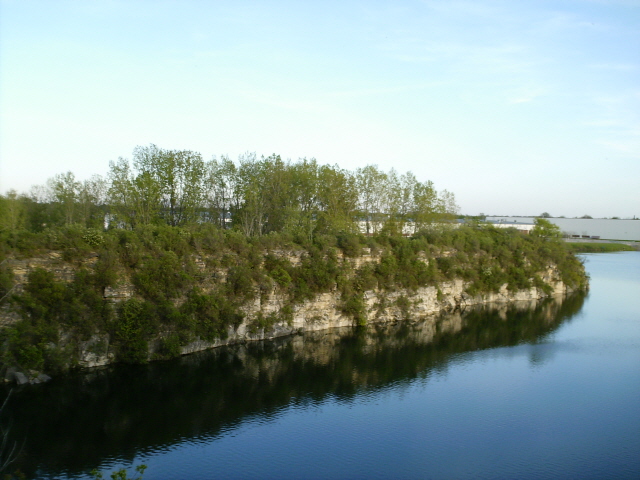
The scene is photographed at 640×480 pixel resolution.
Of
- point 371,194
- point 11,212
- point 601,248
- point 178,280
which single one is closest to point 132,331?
point 178,280

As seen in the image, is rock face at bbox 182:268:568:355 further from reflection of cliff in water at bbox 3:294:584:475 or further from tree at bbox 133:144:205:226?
tree at bbox 133:144:205:226

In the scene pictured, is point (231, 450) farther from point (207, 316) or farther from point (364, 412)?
point (207, 316)

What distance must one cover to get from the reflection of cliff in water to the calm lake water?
2.8 inches

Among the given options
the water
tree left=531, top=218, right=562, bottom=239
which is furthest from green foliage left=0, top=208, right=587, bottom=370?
the water

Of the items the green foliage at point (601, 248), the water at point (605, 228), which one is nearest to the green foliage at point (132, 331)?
the green foliage at point (601, 248)

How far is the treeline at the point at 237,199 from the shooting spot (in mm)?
30469

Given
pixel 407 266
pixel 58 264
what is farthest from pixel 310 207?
pixel 58 264

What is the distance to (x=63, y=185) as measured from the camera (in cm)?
3120

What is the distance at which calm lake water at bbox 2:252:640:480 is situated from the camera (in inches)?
571

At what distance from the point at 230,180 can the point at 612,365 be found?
87.5 feet

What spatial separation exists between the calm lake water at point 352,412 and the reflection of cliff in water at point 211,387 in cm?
7

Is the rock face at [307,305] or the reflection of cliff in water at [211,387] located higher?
the rock face at [307,305]

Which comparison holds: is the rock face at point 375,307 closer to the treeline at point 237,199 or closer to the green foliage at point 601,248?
the treeline at point 237,199

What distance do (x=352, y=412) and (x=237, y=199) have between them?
21.6 meters
